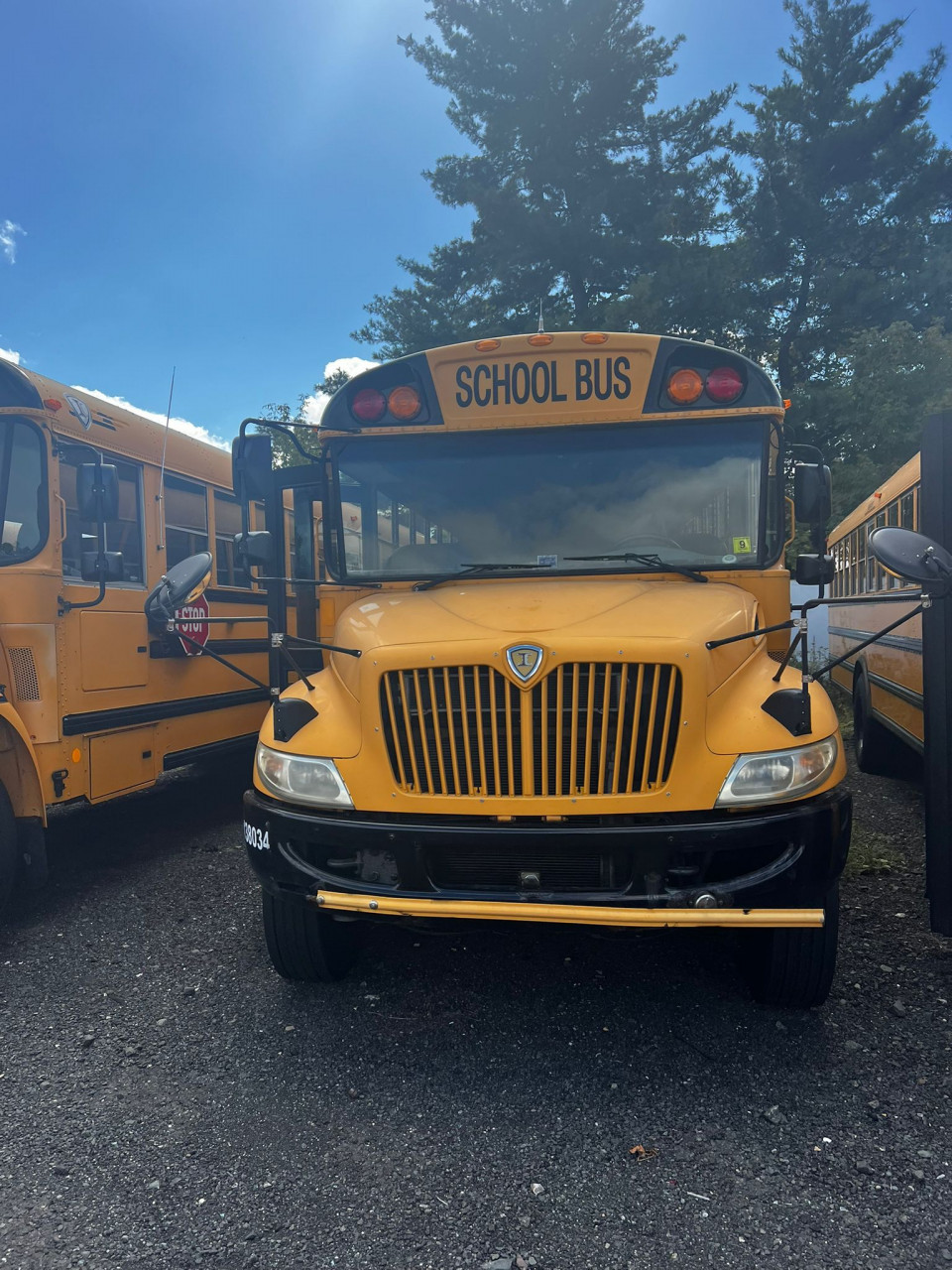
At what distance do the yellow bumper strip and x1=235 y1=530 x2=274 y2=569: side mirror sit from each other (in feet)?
5.86

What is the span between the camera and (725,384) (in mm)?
3443

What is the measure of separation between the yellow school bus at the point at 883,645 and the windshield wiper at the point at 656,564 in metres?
1.81

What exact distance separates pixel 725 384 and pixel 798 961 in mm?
2154

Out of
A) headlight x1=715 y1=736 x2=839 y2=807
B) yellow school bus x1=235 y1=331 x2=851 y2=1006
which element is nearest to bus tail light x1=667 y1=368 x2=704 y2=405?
yellow school bus x1=235 y1=331 x2=851 y2=1006

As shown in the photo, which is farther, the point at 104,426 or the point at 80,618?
the point at 104,426

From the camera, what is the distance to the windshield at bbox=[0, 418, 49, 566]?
4.07 metres

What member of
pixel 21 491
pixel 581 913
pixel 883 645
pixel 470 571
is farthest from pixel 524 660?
pixel 883 645

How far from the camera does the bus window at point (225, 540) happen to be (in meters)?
6.17

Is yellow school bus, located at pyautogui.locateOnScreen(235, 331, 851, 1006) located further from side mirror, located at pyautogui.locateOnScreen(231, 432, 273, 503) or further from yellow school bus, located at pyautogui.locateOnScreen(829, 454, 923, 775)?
yellow school bus, located at pyautogui.locateOnScreen(829, 454, 923, 775)

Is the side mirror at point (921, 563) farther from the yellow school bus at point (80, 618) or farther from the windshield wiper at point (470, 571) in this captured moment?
the yellow school bus at point (80, 618)

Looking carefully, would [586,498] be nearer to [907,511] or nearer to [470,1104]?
[470,1104]

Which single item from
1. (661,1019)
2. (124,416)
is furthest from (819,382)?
(661,1019)

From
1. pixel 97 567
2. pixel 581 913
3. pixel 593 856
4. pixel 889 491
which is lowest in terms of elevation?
pixel 581 913

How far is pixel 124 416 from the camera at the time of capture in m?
5.02
